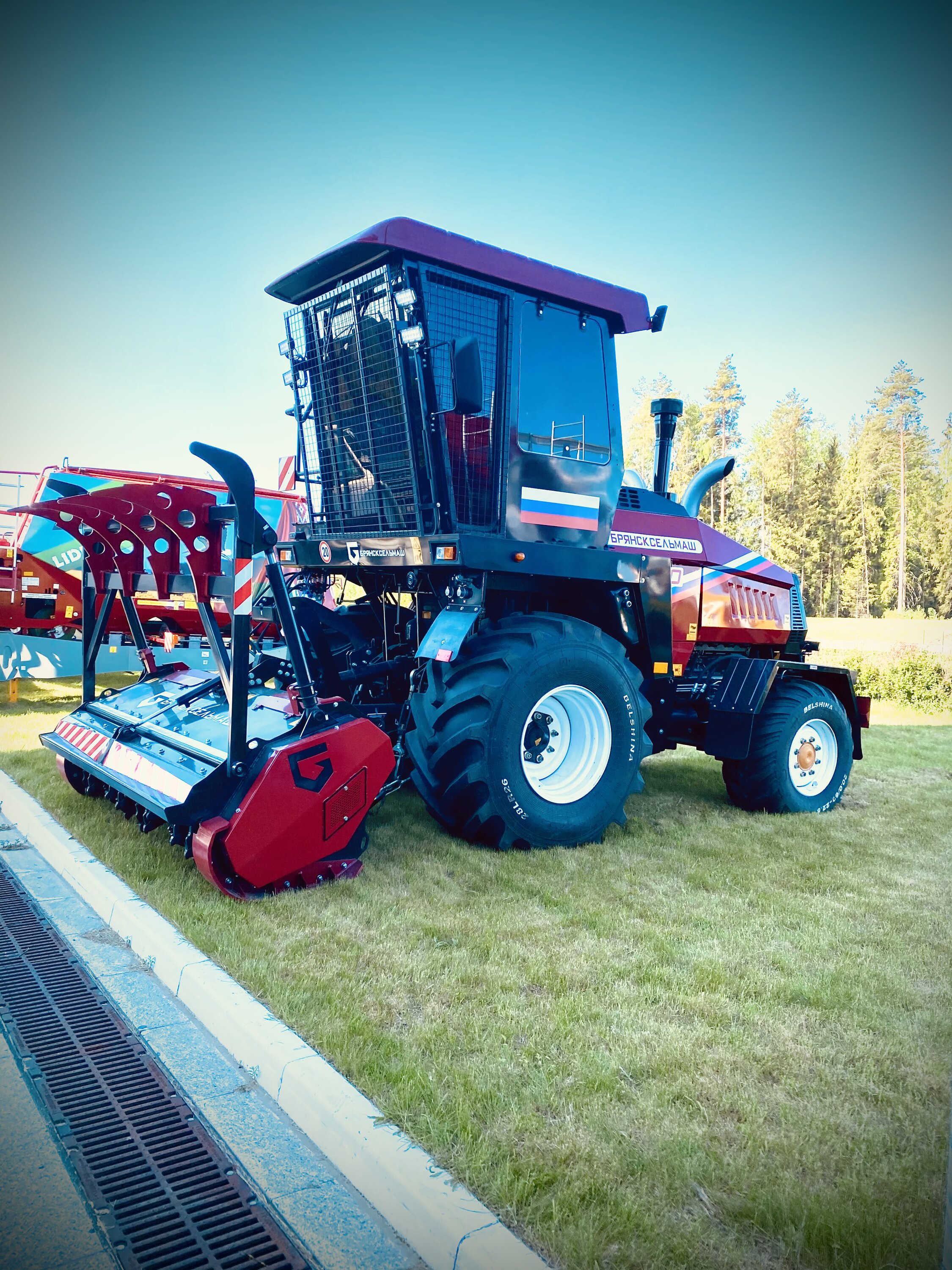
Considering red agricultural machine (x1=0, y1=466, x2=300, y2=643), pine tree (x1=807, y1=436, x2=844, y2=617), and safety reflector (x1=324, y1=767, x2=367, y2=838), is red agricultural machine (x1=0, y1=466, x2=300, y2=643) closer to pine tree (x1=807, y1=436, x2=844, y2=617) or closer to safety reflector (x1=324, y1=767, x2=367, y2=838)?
safety reflector (x1=324, y1=767, x2=367, y2=838)

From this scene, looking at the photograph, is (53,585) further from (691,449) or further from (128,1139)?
(691,449)

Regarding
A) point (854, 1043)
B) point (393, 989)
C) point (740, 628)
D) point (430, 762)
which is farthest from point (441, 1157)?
point (740, 628)

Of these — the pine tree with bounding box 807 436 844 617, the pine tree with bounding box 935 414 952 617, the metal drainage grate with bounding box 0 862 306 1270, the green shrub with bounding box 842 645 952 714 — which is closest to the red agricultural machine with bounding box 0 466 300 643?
the metal drainage grate with bounding box 0 862 306 1270

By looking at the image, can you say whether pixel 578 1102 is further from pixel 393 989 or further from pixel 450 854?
pixel 450 854

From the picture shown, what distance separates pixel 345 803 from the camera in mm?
4203

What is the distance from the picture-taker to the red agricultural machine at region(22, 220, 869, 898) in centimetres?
416

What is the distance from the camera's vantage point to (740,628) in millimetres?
6910

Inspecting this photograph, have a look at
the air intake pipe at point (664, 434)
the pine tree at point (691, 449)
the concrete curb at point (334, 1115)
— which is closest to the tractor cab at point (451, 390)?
the air intake pipe at point (664, 434)

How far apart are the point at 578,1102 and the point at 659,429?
17.3ft

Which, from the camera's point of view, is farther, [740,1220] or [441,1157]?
[441,1157]

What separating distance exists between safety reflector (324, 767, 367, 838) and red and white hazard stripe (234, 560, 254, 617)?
0.97 metres

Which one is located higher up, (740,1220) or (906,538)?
(906,538)

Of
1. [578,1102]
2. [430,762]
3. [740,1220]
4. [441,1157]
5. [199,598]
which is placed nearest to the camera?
[740,1220]

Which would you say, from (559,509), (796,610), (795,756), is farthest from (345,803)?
(796,610)
